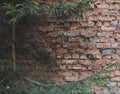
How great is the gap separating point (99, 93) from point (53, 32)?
993 mm

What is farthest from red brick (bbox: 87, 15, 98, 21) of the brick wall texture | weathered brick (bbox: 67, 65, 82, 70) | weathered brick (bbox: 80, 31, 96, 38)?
weathered brick (bbox: 67, 65, 82, 70)

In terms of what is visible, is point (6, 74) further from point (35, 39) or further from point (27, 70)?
point (35, 39)

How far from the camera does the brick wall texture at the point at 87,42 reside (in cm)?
443

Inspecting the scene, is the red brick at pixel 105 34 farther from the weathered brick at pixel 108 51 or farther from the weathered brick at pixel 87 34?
the weathered brick at pixel 108 51

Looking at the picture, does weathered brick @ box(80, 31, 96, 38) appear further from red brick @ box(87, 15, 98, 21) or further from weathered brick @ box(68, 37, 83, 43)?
red brick @ box(87, 15, 98, 21)

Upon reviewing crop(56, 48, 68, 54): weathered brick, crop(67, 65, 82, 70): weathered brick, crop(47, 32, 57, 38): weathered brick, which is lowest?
crop(67, 65, 82, 70): weathered brick

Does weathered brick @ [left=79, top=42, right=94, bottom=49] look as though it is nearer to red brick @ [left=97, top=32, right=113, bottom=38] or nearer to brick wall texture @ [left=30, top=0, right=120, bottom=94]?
brick wall texture @ [left=30, top=0, right=120, bottom=94]

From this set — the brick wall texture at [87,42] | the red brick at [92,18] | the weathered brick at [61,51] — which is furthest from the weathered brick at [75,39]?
the red brick at [92,18]

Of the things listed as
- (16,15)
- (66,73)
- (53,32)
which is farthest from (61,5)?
(66,73)

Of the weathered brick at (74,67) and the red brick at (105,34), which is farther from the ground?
the red brick at (105,34)

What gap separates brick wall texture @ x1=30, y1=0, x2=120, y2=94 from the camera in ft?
14.5

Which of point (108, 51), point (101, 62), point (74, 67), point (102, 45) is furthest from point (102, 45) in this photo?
point (74, 67)

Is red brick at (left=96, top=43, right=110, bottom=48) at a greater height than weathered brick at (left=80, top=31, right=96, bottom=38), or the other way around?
weathered brick at (left=80, top=31, right=96, bottom=38)

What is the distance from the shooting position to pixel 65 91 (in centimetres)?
387
